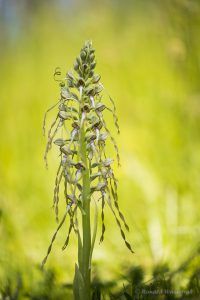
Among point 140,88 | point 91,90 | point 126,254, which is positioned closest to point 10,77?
point 140,88

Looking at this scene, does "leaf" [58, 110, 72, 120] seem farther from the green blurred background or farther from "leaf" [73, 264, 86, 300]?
the green blurred background

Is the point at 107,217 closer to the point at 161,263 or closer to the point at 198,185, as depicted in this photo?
the point at 198,185

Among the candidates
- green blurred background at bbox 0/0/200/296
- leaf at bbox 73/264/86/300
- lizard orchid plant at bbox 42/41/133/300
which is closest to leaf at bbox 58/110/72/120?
lizard orchid plant at bbox 42/41/133/300

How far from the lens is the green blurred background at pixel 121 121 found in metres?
2.82

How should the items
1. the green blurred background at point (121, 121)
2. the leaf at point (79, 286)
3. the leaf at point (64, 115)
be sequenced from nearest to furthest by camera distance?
the leaf at point (79, 286)
the leaf at point (64, 115)
the green blurred background at point (121, 121)

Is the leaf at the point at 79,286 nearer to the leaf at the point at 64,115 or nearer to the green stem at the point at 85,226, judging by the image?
the green stem at the point at 85,226

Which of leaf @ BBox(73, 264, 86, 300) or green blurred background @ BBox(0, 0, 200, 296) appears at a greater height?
green blurred background @ BBox(0, 0, 200, 296)

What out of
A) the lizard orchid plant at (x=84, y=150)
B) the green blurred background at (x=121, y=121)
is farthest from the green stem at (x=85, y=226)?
the green blurred background at (x=121, y=121)

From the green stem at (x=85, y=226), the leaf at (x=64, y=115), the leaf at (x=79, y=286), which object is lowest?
the leaf at (x=79, y=286)

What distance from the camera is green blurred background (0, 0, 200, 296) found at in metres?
2.82

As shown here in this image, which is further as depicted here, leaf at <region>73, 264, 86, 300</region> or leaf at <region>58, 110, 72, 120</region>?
leaf at <region>58, 110, 72, 120</region>

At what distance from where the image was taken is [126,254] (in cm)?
276

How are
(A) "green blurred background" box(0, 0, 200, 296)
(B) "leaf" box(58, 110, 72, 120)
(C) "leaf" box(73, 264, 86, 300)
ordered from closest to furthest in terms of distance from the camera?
(C) "leaf" box(73, 264, 86, 300) < (B) "leaf" box(58, 110, 72, 120) < (A) "green blurred background" box(0, 0, 200, 296)

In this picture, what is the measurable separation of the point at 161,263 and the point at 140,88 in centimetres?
222
